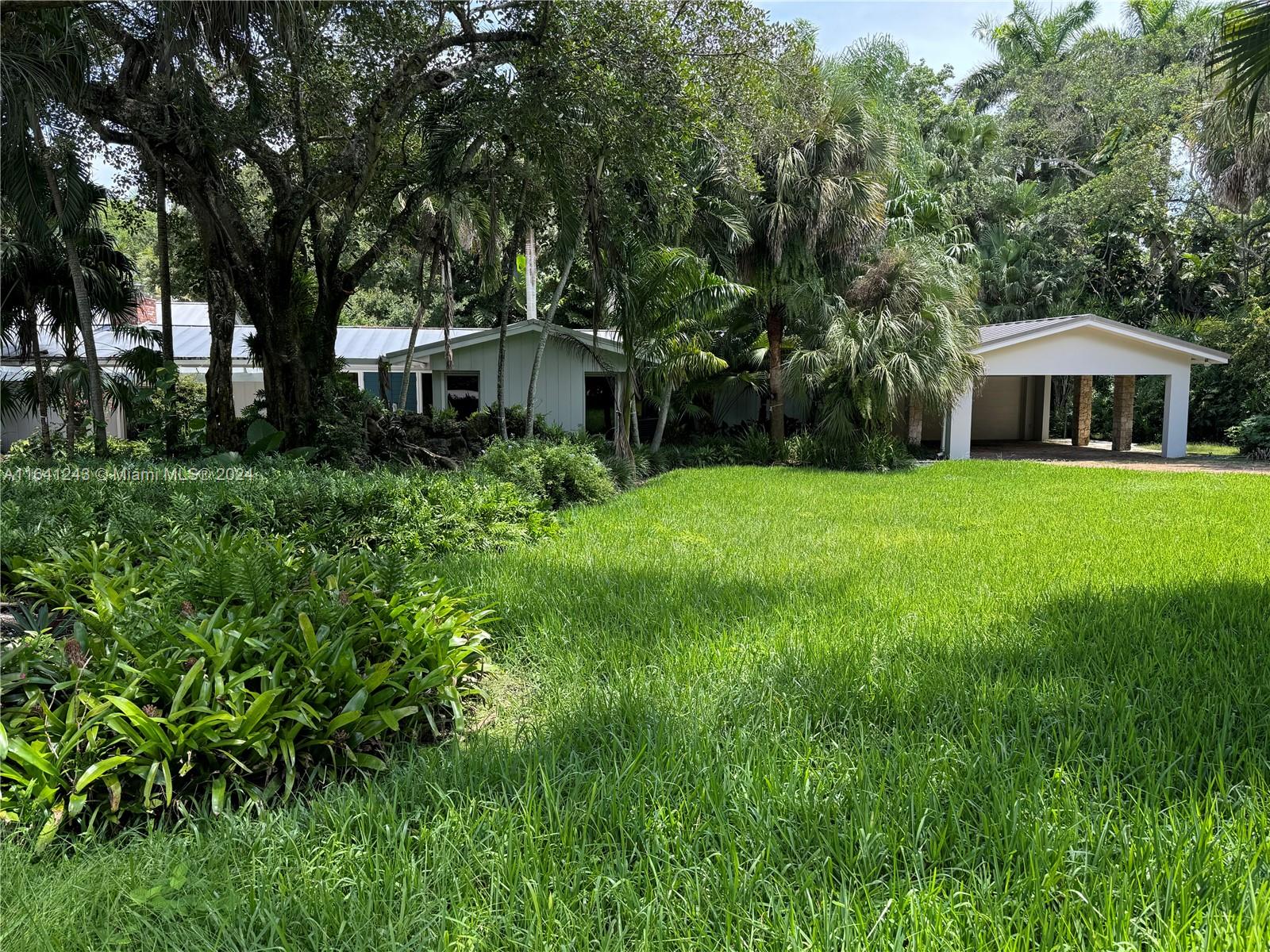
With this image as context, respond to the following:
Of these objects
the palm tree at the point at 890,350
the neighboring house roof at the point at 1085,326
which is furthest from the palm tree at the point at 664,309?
the neighboring house roof at the point at 1085,326

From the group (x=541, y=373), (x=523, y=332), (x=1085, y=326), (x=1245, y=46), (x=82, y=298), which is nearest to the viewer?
(x=1245, y=46)

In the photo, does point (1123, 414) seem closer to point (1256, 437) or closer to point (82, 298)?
point (1256, 437)

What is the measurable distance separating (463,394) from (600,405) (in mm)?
3391

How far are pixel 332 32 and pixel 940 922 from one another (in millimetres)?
12318

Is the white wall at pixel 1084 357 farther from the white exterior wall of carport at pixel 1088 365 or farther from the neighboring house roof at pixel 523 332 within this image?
the neighboring house roof at pixel 523 332

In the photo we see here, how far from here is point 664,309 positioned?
556 inches

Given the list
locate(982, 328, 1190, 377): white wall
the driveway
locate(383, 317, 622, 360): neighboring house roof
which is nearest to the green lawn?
locate(383, 317, 622, 360): neighboring house roof

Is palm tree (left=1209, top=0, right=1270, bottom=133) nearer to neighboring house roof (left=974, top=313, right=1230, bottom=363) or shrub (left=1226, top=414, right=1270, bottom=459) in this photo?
neighboring house roof (left=974, top=313, right=1230, bottom=363)

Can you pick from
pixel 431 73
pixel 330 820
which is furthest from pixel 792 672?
pixel 431 73

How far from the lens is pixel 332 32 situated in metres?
10.8

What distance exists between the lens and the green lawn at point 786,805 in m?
2.22

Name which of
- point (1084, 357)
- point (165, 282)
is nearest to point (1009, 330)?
point (1084, 357)

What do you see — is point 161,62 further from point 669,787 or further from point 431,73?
point 669,787

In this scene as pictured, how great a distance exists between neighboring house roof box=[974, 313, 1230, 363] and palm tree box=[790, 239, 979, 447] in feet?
3.85
